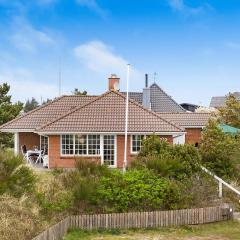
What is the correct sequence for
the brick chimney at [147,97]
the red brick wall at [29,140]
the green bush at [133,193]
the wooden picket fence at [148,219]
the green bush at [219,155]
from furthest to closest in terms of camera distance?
1. the brick chimney at [147,97]
2. the red brick wall at [29,140]
3. the green bush at [219,155]
4. the green bush at [133,193]
5. the wooden picket fence at [148,219]

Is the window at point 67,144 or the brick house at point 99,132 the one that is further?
the window at point 67,144

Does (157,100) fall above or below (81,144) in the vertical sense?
above

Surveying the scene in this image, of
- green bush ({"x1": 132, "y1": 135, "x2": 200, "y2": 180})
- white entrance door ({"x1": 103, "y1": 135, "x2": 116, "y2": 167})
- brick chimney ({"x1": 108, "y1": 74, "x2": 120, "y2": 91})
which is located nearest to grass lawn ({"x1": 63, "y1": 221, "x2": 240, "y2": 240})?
green bush ({"x1": 132, "y1": 135, "x2": 200, "y2": 180})

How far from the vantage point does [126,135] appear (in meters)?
27.5

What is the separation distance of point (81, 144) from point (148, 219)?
11.1 meters

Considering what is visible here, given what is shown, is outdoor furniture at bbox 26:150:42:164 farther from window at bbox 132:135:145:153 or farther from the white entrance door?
window at bbox 132:135:145:153

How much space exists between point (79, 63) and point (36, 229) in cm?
1823

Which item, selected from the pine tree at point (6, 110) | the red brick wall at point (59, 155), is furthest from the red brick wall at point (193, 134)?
the pine tree at point (6, 110)

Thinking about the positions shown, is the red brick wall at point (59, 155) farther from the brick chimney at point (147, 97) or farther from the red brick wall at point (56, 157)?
the brick chimney at point (147, 97)

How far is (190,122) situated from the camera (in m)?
38.1

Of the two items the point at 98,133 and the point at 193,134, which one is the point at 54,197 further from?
the point at 193,134

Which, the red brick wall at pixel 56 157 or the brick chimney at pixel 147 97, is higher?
the brick chimney at pixel 147 97

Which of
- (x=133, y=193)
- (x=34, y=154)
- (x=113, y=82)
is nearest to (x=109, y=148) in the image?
(x=34, y=154)

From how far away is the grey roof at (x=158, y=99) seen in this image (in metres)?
43.6
